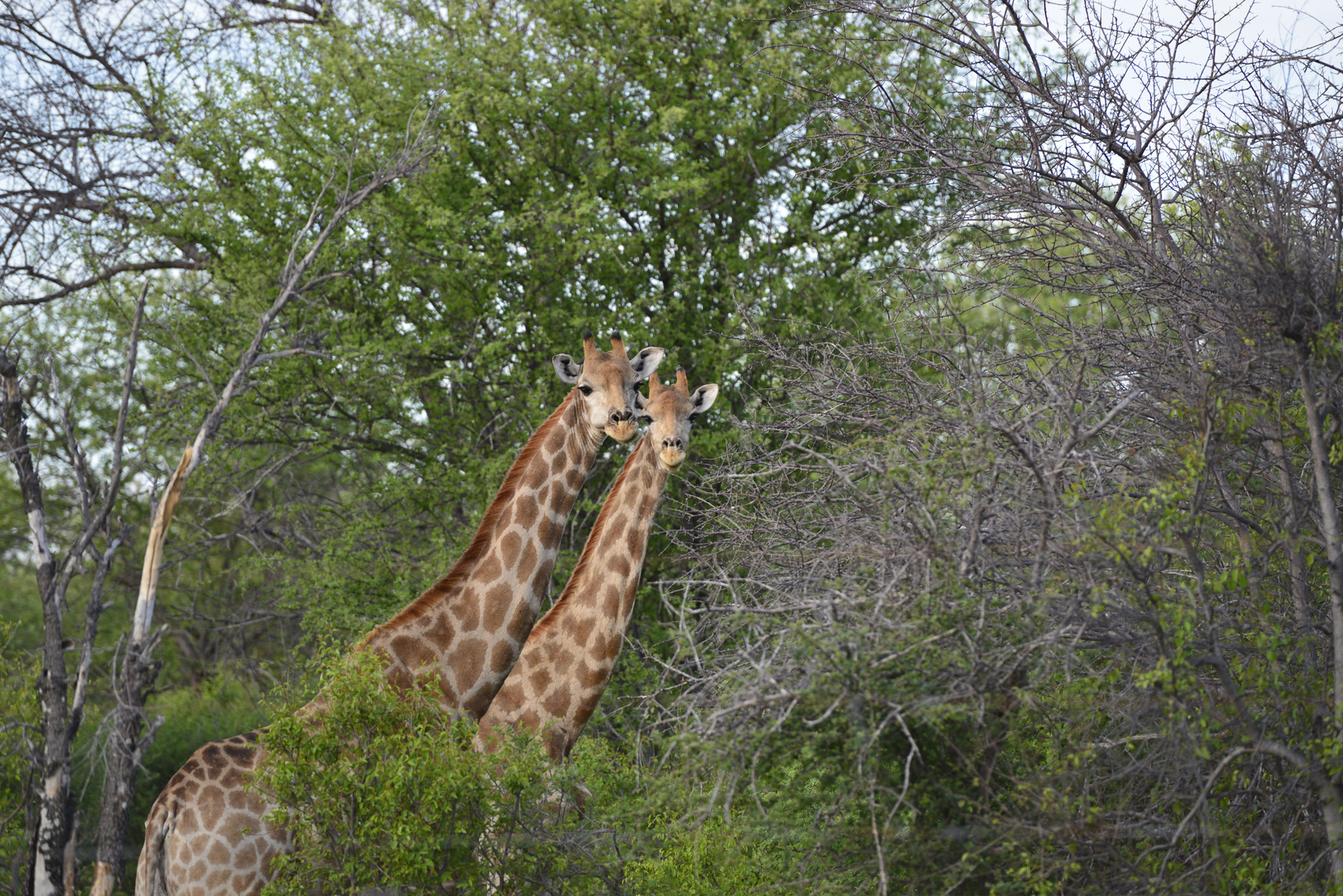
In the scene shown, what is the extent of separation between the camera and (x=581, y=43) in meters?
12.9

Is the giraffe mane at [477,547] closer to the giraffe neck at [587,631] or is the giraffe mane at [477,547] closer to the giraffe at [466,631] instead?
the giraffe at [466,631]

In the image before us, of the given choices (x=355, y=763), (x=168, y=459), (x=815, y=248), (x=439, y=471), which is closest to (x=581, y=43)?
(x=815, y=248)

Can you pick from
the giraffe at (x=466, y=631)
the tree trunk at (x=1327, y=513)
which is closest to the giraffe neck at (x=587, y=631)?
the giraffe at (x=466, y=631)

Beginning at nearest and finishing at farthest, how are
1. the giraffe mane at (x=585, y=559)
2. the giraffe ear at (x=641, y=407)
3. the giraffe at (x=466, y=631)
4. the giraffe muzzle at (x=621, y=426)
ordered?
the giraffe at (x=466, y=631) → the giraffe muzzle at (x=621, y=426) → the giraffe ear at (x=641, y=407) → the giraffe mane at (x=585, y=559)

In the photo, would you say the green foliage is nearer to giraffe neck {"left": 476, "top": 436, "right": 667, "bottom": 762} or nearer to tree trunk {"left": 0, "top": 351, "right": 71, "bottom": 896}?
giraffe neck {"left": 476, "top": 436, "right": 667, "bottom": 762}

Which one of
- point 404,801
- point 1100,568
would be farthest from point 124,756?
point 1100,568

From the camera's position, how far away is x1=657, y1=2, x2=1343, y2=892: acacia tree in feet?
15.7

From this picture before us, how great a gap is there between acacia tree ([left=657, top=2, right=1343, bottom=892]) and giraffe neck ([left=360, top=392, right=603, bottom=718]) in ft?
4.05

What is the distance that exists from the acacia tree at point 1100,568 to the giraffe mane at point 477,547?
57.5 inches

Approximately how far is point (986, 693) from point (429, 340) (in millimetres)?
8294

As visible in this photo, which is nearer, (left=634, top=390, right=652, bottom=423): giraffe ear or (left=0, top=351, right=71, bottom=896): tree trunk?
(left=634, top=390, right=652, bottom=423): giraffe ear

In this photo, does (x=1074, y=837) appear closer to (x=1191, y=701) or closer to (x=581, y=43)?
(x=1191, y=701)

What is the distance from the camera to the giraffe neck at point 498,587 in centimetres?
684

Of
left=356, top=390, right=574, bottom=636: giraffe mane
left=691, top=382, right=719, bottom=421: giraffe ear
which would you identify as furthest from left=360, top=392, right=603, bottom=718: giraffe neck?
left=691, top=382, right=719, bottom=421: giraffe ear
